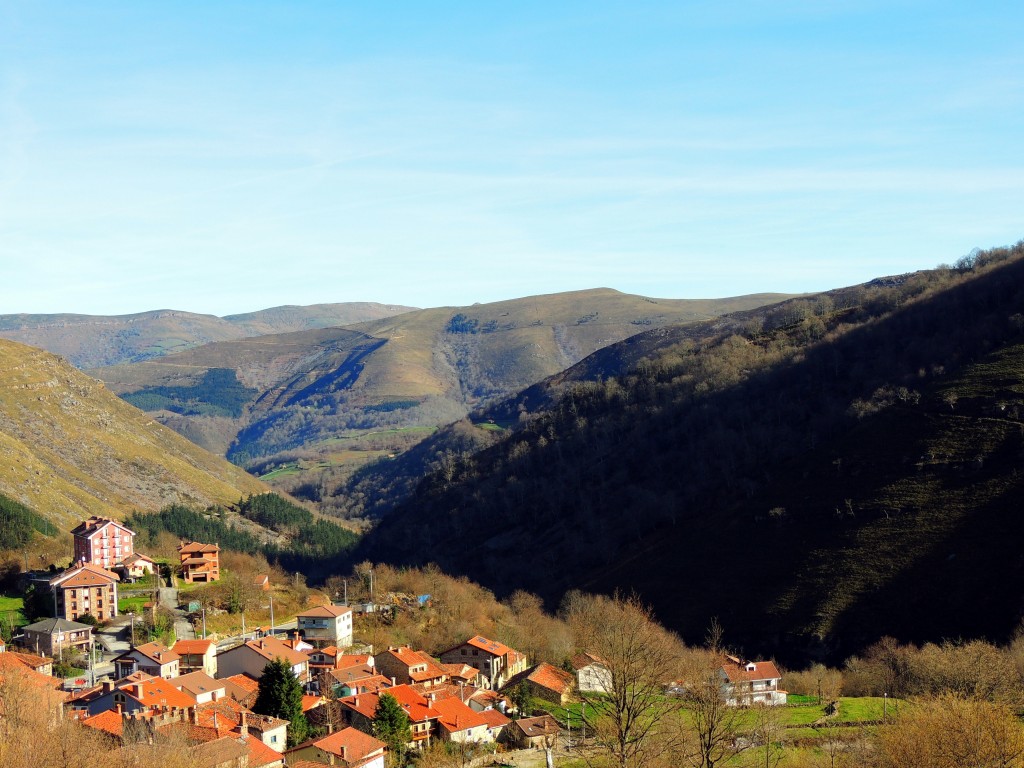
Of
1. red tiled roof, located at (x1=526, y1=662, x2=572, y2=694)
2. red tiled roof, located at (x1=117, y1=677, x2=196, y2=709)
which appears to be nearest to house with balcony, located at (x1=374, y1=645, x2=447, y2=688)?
red tiled roof, located at (x1=526, y1=662, x2=572, y2=694)

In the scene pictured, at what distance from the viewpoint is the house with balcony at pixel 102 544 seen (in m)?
89.3

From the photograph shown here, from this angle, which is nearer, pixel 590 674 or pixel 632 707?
pixel 632 707

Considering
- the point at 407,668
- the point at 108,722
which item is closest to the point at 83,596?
the point at 407,668

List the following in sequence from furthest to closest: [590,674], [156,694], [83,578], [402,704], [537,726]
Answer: [83,578] → [590,674] → [537,726] → [402,704] → [156,694]

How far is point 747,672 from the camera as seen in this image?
235 ft

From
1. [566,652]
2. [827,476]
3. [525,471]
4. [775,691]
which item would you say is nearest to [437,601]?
[566,652]

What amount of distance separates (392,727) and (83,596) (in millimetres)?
31096

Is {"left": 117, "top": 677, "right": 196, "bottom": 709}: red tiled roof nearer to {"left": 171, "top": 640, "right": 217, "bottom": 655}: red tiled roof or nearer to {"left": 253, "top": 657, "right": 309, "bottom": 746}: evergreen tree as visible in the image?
{"left": 253, "top": 657, "right": 309, "bottom": 746}: evergreen tree

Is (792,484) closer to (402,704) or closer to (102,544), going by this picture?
(402,704)

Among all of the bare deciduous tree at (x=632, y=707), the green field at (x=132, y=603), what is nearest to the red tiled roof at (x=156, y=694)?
the bare deciduous tree at (x=632, y=707)

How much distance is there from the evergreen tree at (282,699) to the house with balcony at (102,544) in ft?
121

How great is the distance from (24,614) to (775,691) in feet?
168

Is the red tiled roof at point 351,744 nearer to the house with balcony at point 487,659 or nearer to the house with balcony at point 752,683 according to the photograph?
the house with balcony at point 487,659

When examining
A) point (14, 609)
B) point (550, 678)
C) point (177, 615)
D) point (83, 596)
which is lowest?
point (550, 678)
